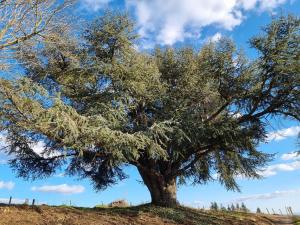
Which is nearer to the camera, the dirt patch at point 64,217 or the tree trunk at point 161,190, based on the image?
the dirt patch at point 64,217

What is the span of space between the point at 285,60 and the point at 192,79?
4.28 metres

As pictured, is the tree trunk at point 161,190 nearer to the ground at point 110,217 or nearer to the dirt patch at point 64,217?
the ground at point 110,217

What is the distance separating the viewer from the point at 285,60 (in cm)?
1652

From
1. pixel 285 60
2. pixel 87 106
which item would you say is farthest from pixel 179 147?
pixel 285 60

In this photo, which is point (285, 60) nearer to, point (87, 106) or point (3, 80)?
point (87, 106)

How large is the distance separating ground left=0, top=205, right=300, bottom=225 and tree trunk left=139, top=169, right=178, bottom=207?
2.56ft

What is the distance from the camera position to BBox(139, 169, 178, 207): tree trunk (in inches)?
776

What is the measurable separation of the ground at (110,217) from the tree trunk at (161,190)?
0.78m

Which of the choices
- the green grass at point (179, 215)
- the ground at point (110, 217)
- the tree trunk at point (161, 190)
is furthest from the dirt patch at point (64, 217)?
the tree trunk at point (161, 190)

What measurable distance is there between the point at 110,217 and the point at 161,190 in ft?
16.9

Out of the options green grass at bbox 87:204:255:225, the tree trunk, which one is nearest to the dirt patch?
green grass at bbox 87:204:255:225

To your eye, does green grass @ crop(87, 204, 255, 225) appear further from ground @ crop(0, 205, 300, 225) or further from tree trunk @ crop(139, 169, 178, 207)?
tree trunk @ crop(139, 169, 178, 207)

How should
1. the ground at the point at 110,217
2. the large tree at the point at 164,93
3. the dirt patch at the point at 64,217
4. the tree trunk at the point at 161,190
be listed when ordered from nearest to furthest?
1. the dirt patch at the point at 64,217
2. the ground at the point at 110,217
3. the large tree at the point at 164,93
4. the tree trunk at the point at 161,190

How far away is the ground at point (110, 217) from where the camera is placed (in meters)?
13.1
